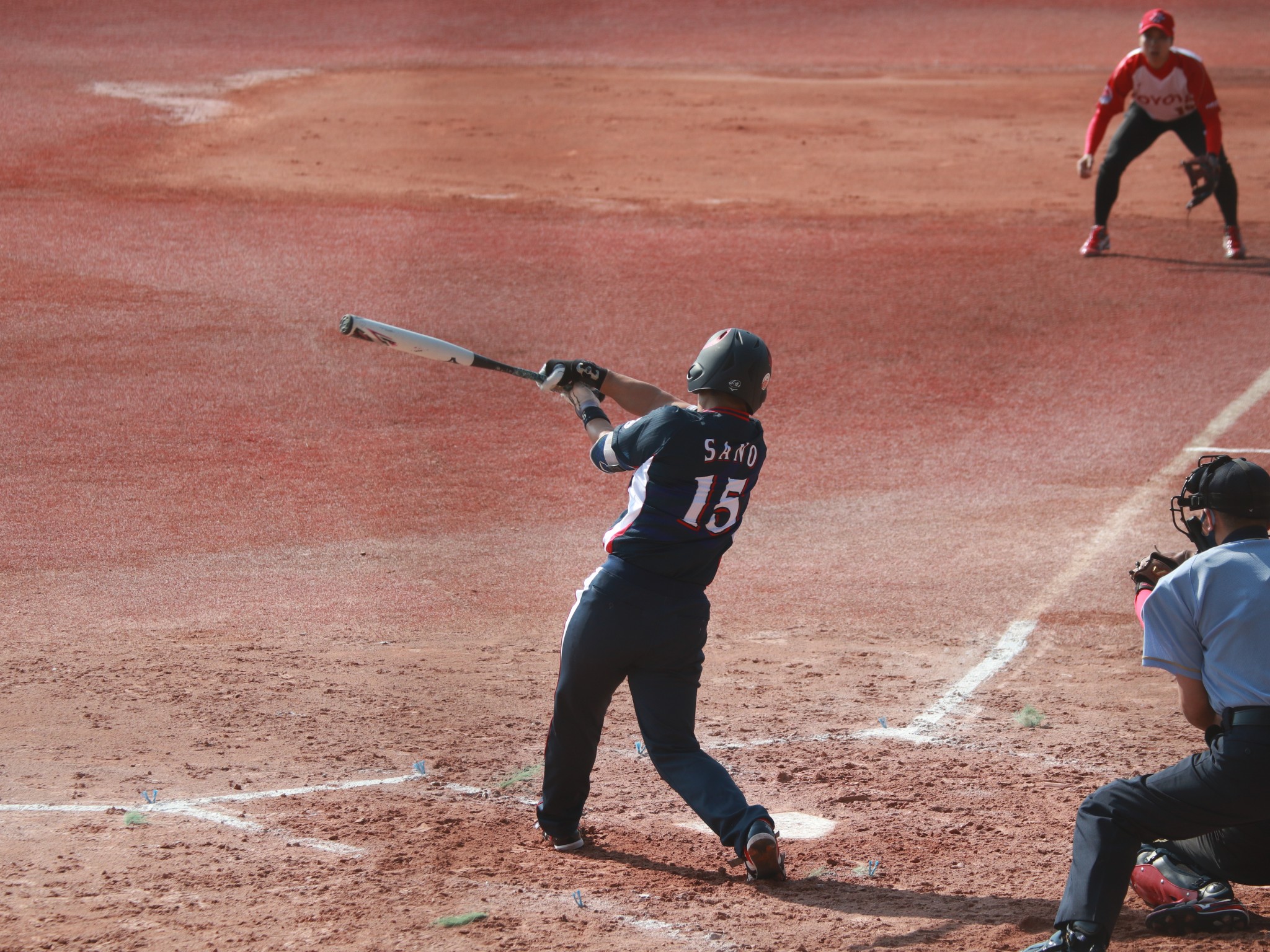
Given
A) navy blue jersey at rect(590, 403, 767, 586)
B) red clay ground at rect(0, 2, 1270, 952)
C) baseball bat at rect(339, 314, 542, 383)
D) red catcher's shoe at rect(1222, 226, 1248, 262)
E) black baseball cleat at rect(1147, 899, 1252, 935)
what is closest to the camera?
black baseball cleat at rect(1147, 899, 1252, 935)

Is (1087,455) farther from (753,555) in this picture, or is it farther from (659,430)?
(659,430)

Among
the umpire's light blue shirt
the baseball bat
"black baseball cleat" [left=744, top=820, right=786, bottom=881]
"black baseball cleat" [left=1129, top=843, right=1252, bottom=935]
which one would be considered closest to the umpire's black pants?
the umpire's light blue shirt

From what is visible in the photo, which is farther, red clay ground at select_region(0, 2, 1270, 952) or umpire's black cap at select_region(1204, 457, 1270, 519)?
red clay ground at select_region(0, 2, 1270, 952)

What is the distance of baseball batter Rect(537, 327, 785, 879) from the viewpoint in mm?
4113

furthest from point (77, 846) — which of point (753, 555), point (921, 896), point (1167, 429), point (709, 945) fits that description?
point (1167, 429)

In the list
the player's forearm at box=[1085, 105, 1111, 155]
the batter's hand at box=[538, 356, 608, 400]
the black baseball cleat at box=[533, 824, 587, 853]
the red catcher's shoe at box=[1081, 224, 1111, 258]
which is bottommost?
the black baseball cleat at box=[533, 824, 587, 853]

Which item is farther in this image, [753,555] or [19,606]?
[753,555]

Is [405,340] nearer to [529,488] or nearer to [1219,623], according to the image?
[1219,623]

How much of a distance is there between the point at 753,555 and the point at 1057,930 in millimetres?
4519

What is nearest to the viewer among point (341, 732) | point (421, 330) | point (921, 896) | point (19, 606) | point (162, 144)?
point (921, 896)

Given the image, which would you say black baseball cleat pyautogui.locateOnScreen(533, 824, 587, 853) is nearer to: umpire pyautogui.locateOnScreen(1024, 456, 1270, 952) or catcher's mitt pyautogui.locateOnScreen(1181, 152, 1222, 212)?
umpire pyautogui.locateOnScreen(1024, 456, 1270, 952)

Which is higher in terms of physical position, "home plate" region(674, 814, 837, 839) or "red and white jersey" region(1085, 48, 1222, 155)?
"red and white jersey" region(1085, 48, 1222, 155)

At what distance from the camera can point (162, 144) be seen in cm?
1677

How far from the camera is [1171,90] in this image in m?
12.2
